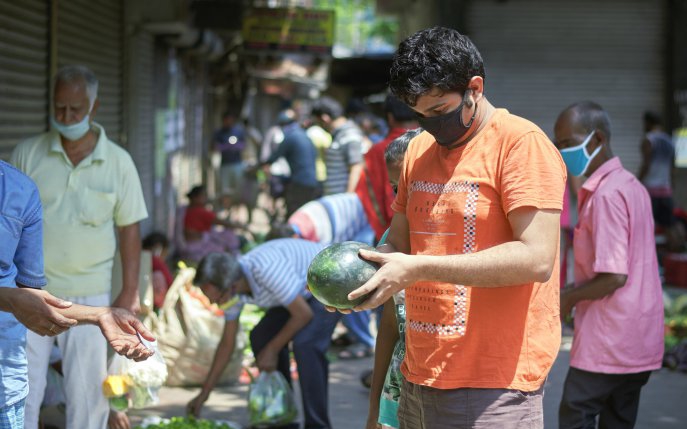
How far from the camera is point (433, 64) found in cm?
273

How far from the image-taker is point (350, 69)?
18359 millimetres

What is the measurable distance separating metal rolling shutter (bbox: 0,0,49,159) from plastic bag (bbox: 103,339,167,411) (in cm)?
194

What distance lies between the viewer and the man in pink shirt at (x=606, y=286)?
4.27m

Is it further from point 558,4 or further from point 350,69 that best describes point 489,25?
point 350,69

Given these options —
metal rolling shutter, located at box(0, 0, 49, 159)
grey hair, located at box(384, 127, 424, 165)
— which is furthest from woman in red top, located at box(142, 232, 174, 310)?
grey hair, located at box(384, 127, 424, 165)

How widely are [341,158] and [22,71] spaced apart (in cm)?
366

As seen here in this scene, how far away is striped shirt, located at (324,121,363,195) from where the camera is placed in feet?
31.2

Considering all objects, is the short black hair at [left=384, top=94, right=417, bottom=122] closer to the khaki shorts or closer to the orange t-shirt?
the orange t-shirt

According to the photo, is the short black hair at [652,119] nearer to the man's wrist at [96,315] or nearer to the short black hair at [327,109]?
the short black hair at [327,109]

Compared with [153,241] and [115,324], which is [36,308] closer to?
[115,324]

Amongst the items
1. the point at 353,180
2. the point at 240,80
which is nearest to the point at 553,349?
the point at 353,180

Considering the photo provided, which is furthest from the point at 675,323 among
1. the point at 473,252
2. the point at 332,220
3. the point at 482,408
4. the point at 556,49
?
the point at 473,252

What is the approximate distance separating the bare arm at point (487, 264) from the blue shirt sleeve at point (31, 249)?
1286 millimetres

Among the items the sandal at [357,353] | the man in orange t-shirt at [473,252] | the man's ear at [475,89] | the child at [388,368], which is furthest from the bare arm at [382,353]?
the sandal at [357,353]
